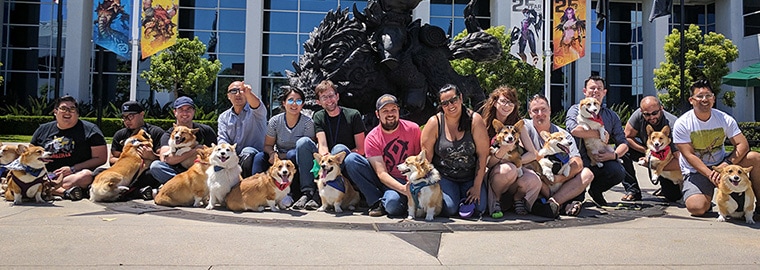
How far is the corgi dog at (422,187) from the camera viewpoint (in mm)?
4831

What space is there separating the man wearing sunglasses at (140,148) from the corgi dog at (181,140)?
525 mm

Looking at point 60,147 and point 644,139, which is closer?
point 60,147

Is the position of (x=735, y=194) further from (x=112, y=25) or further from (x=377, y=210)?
(x=112, y=25)

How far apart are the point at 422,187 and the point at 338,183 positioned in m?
1.00

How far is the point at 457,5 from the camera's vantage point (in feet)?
102

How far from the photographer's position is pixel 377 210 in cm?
537

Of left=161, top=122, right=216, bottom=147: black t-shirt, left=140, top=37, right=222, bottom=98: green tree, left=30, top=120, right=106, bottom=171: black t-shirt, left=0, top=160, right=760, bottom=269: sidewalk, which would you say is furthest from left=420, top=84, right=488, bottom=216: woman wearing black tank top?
left=140, top=37, right=222, bottom=98: green tree

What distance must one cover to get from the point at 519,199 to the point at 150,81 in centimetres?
2473

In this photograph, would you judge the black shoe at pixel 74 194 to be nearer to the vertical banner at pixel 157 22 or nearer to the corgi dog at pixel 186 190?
the corgi dog at pixel 186 190

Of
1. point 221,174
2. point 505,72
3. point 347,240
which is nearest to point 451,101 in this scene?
point 347,240

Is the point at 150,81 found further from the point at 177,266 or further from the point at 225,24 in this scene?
the point at 177,266

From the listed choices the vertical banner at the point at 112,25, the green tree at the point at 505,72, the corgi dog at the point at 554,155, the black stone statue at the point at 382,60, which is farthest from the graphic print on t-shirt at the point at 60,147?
the green tree at the point at 505,72

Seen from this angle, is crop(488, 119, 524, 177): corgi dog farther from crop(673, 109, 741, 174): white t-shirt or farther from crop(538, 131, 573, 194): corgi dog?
crop(673, 109, 741, 174): white t-shirt

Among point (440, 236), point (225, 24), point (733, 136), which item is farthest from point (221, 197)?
point (225, 24)
